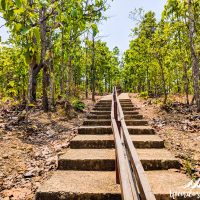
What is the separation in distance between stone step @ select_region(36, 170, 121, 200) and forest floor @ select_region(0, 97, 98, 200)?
405 millimetres

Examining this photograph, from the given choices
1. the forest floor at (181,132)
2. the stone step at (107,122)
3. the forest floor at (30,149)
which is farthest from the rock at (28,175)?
the stone step at (107,122)

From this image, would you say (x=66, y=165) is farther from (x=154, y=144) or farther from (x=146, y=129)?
(x=146, y=129)

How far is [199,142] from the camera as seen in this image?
681 cm

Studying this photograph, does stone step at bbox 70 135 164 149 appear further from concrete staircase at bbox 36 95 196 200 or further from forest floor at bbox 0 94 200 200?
forest floor at bbox 0 94 200 200

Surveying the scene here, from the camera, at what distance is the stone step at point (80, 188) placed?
3.89 meters

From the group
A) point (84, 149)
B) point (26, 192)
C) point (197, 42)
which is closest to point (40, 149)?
point (84, 149)

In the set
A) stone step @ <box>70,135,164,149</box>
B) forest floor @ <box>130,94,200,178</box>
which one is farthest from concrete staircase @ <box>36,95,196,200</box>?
forest floor @ <box>130,94,200,178</box>

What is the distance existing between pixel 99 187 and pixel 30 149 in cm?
307

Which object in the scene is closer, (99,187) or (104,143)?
(99,187)

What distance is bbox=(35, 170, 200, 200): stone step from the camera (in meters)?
3.87

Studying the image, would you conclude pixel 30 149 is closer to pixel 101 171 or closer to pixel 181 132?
pixel 101 171

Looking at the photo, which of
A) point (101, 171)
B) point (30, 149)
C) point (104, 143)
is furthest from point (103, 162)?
point (30, 149)

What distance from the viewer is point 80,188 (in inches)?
161

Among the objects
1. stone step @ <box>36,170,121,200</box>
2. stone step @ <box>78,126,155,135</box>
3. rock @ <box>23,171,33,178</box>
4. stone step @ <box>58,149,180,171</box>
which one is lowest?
rock @ <box>23,171,33,178</box>
